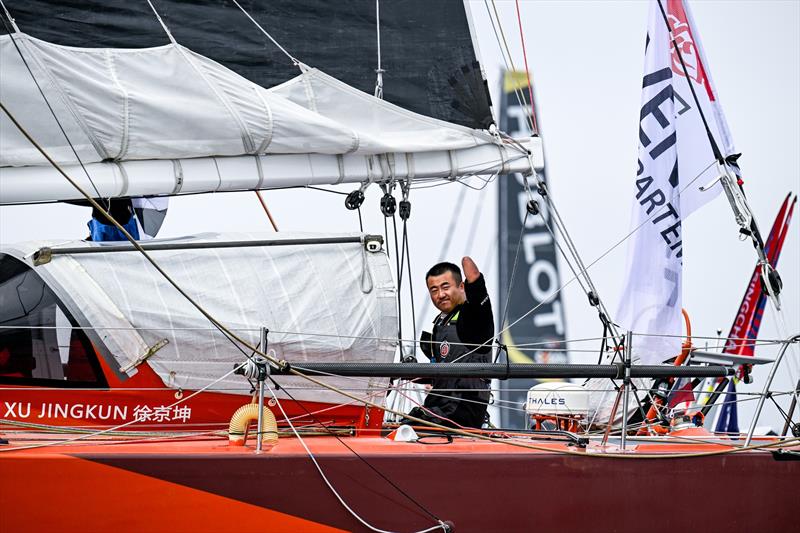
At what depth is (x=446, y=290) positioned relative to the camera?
5586mm

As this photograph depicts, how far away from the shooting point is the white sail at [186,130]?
5129 mm

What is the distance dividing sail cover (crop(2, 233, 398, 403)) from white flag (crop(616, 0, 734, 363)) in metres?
1.73

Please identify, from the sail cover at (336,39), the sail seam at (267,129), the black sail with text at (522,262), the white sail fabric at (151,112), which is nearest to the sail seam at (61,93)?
the white sail fabric at (151,112)

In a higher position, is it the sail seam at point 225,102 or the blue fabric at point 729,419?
the sail seam at point 225,102

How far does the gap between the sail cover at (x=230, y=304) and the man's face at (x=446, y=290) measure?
351mm

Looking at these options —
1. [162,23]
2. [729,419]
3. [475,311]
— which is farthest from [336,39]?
[729,419]

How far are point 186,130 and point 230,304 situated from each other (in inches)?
37.9

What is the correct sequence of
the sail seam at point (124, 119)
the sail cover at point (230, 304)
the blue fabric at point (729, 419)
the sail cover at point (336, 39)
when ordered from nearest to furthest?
1. the sail cover at point (230, 304)
2. the sail seam at point (124, 119)
3. the sail cover at point (336, 39)
4. the blue fabric at point (729, 419)

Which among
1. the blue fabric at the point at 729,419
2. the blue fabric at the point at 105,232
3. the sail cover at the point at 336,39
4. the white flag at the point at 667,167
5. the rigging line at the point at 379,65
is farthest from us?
the blue fabric at the point at 729,419

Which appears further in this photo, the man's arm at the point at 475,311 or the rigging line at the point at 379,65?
the rigging line at the point at 379,65

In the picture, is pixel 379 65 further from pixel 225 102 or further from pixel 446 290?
Result: pixel 446 290

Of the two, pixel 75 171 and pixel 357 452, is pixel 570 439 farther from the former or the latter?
pixel 75 171

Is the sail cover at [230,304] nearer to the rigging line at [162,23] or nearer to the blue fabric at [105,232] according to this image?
the blue fabric at [105,232]

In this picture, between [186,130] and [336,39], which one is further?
[336,39]
